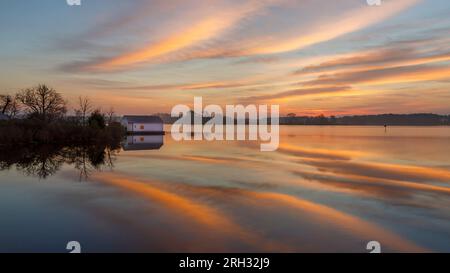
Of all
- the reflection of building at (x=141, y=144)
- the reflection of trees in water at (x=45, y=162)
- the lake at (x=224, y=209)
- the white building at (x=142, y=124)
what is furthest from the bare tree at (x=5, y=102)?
the lake at (x=224, y=209)

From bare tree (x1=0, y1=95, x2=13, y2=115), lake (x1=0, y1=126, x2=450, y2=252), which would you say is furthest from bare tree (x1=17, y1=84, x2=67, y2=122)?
lake (x1=0, y1=126, x2=450, y2=252)

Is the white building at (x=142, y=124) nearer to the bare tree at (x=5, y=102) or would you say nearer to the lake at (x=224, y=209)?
the bare tree at (x=5, y=102)

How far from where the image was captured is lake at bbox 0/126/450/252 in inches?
272

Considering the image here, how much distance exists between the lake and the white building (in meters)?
41.8

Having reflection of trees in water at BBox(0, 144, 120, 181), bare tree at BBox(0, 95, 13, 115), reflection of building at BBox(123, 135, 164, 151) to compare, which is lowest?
reflection of trees in water at BBox(0, 144, 120, 181)

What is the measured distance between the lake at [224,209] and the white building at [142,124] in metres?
41.8

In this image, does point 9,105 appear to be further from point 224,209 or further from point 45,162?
point 224,209

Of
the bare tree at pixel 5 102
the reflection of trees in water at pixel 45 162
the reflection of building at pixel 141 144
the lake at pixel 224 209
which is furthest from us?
the bare tree at pixel 5 102

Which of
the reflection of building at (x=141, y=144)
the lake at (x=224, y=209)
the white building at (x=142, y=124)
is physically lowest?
the lake at (x=224, y=209)

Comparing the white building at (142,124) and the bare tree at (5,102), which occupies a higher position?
the bare tree at (5,102)

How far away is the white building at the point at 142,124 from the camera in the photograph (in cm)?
5828

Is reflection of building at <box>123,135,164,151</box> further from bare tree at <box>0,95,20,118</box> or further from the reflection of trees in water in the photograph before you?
bare tree at <box>0,95,20,118</box>

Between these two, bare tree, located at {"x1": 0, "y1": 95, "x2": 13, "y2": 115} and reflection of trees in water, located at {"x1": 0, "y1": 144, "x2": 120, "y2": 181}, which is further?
bare tree, located at {"x1": 0, "y1": 95, "x2": 13, "y2": 115}
